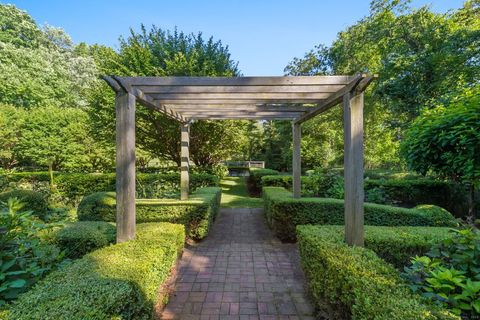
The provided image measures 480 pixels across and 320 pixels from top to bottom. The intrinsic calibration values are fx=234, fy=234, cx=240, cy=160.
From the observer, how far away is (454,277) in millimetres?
1370

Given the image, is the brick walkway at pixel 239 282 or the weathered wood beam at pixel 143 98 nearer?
the brick walkway at pixel 239 282

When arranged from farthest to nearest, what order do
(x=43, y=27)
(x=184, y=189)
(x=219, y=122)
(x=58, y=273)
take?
(x=43, y=27) < (x=219, y=122) < (x=184, y=189) < (x=58, y=273)

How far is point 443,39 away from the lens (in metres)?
7.63

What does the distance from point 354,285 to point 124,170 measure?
2520 millimetres

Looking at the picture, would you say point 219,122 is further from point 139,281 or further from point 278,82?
point 139,281

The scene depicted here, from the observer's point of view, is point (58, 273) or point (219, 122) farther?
point (219, 122)

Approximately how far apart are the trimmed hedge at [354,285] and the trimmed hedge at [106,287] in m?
1.51

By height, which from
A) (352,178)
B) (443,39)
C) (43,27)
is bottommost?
(352,178)

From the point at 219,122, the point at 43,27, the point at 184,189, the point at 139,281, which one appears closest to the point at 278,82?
the point at 139,281

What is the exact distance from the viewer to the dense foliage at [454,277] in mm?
1260

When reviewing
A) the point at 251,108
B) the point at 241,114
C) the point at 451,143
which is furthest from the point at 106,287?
the point at 451,143

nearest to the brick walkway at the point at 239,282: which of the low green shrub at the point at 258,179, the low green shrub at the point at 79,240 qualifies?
the low green shrub at the point at 79,240

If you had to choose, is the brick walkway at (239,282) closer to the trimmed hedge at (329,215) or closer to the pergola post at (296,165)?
the trimmed hedge at (329,215)

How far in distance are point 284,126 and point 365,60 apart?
4897 millimetres
